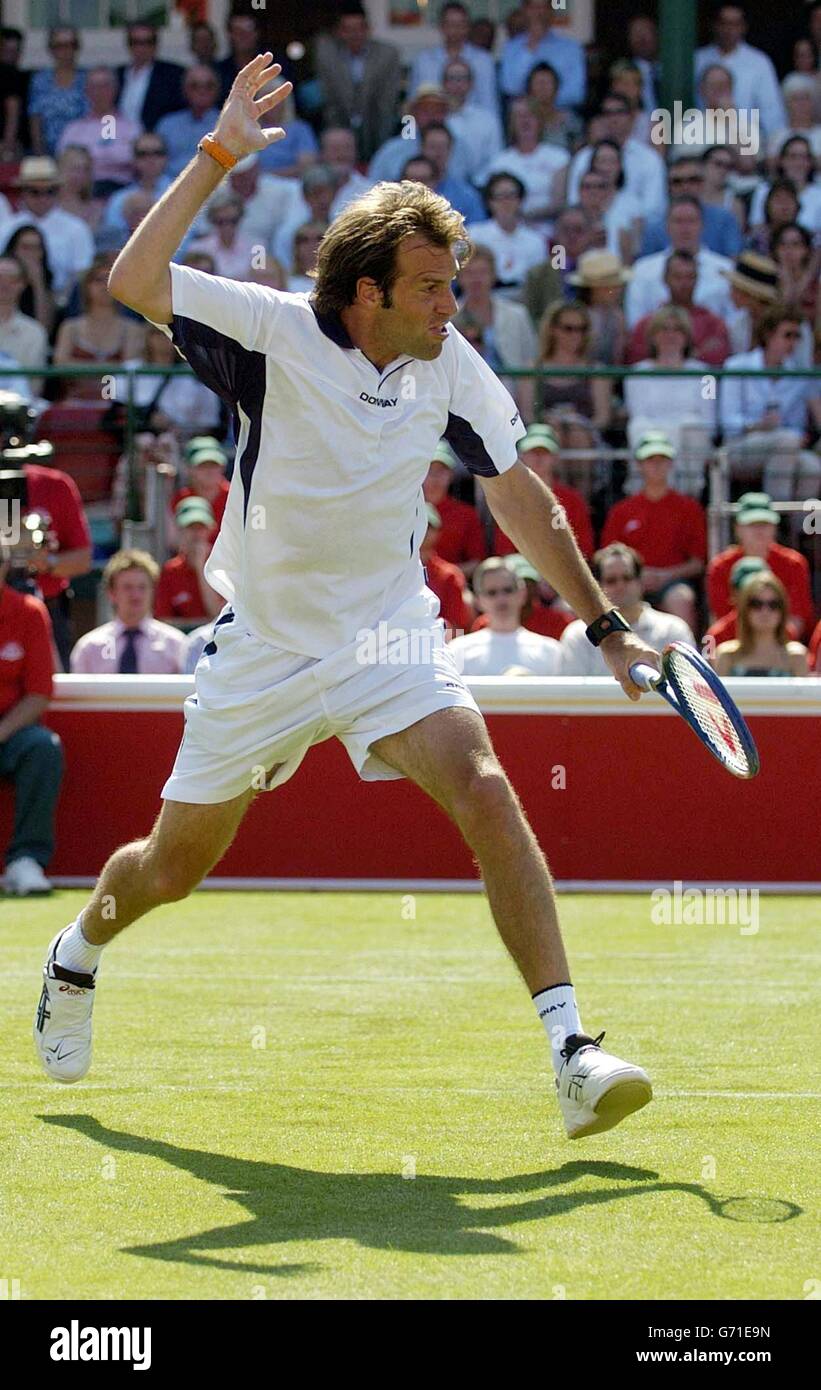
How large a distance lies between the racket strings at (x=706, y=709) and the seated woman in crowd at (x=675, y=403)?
7.68 metres

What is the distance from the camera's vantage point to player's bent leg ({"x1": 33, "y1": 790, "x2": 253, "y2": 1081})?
17.7ft

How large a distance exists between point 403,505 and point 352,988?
9.40 feet

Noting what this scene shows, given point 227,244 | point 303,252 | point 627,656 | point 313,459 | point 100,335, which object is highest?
point 227,244

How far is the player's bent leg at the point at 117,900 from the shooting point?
17.7 ft

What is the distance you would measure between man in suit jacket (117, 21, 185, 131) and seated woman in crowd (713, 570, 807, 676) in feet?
26.0

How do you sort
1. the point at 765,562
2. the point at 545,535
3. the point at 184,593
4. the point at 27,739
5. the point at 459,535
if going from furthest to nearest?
the point at 459,535, the point at 184,593, the point at 765,562, the point at 27,739, the point at 545,535

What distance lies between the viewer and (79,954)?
223 inches

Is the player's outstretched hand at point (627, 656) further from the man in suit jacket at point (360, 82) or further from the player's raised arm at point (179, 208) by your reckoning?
the man in suit jacket at point (360, 82)

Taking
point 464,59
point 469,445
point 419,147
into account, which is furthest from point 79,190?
point 469,445

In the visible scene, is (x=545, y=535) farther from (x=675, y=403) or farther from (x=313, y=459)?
(x=675, y=403)

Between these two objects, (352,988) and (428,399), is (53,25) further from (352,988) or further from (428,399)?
(428,399)

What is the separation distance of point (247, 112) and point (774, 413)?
853 cm
